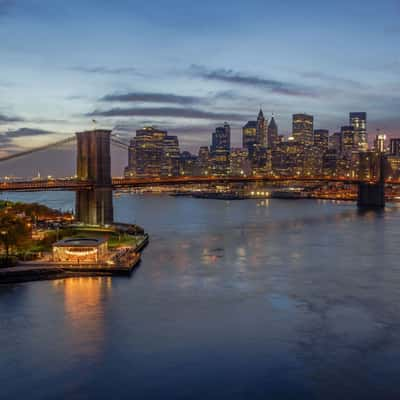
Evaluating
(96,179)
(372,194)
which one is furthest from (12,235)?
(372,194)

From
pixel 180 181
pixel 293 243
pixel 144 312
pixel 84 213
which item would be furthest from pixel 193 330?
pixel 180 181

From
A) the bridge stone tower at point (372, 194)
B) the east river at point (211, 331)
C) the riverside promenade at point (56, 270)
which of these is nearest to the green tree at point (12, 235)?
the riverside promenade at point (56, 270)

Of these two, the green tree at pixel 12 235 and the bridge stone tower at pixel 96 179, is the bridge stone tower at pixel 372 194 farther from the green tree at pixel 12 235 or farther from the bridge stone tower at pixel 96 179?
the green tree at pixel 12 235

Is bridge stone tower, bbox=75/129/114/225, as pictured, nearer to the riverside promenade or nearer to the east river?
the east river

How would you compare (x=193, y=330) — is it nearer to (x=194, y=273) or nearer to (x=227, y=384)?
(x=227, y=384)

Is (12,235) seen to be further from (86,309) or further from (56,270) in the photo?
(86,309)

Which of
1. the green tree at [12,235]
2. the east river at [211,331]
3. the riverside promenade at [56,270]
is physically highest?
the green tree at [12,235]
